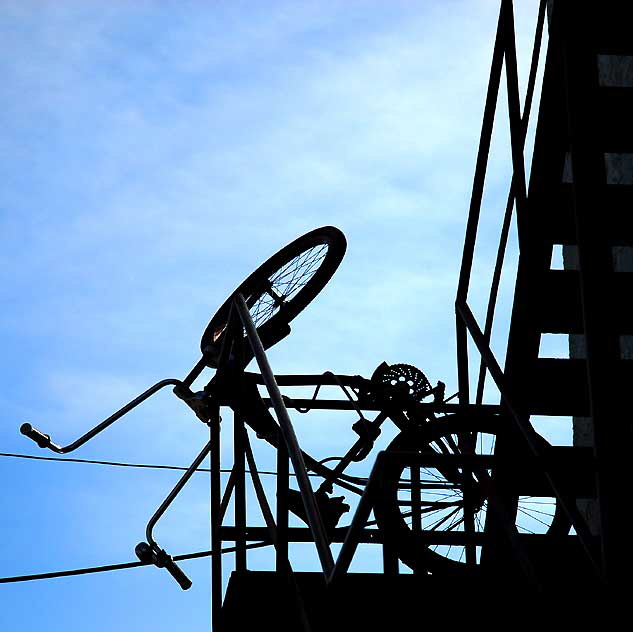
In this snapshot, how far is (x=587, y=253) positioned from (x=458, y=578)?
53.7 inches

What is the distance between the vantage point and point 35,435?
6.15 metres

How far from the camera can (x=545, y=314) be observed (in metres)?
5.36

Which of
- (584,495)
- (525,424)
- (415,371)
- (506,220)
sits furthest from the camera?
(415,371)

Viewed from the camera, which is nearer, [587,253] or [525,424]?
[587,253]

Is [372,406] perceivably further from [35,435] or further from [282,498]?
[282,498]

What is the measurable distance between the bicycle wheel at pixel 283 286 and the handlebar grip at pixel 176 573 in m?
1.28

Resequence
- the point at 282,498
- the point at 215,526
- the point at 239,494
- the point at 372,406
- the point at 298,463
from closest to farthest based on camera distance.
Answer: the point at 298,463 → the point at 282,498 → the point at 239,494 → the point at 215,526 → the point at 372,406

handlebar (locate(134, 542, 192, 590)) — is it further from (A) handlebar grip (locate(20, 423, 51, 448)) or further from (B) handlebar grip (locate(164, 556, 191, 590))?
(A) handlebar grip (locate(20, 423, 51, 448))

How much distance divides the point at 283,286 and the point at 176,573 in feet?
7.51

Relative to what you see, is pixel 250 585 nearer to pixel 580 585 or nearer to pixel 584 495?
pixel 580 585

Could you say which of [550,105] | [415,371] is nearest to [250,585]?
[550,105]

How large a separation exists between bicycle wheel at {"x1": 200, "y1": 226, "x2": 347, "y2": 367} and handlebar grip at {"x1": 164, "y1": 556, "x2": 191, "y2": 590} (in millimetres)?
1279

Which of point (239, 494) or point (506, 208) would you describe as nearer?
point (239, 494)

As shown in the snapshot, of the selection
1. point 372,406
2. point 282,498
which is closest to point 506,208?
point 372,406
